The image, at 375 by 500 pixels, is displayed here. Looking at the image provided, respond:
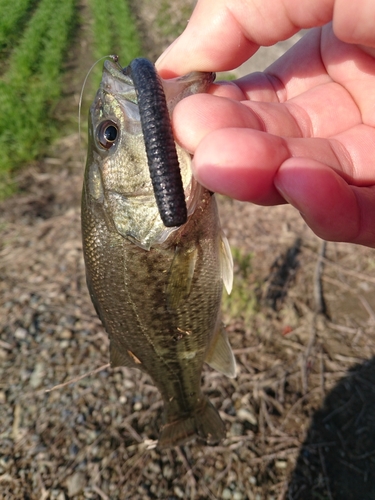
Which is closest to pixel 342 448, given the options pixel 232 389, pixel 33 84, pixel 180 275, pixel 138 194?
pixel 232 389

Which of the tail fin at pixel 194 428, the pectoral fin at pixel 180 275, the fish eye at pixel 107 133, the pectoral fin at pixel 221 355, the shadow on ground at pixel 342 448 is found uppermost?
the fish eye at pixel 107 133

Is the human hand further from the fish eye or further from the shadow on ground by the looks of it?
the shadow on ground

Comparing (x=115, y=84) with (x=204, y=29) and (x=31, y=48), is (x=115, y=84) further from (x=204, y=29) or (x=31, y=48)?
(x=31, y=48)

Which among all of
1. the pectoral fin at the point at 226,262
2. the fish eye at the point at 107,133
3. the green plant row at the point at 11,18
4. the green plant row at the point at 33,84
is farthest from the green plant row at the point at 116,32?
the pectoral fin at the point at 226,262

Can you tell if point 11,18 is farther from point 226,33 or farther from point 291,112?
Answer: point 291,112

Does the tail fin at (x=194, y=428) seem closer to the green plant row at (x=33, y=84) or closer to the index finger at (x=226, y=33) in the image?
the index finger at (x=226, y=33)

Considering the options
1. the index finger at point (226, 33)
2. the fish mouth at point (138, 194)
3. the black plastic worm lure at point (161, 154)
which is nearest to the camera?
the black plastic worm lure at point (161, 154)

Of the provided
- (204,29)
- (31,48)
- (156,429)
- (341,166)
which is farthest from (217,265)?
(31,48)
